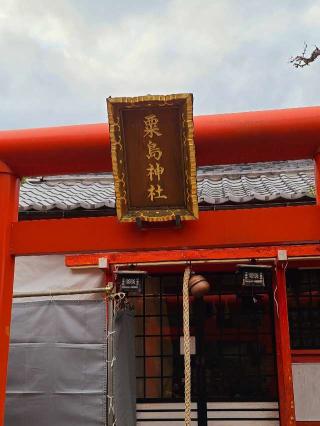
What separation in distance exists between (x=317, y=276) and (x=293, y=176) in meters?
3.21

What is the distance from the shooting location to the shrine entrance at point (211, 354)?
8617 millimetres

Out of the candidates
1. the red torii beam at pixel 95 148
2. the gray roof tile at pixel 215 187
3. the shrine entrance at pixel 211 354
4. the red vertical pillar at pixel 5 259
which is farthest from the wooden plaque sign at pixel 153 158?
the shrine entrance at pixel 211 354

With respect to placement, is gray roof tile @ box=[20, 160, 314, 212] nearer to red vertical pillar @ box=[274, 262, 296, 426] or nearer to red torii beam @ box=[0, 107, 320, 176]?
red vertical pillar @ box=[274, 262, 296, 426]

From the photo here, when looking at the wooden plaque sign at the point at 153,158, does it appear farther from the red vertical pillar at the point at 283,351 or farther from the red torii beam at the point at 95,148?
the red vertical pillar at the point at 283,351

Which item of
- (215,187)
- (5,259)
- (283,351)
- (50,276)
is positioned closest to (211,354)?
(283,351)

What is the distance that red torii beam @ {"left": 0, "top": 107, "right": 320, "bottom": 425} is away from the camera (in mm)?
4898

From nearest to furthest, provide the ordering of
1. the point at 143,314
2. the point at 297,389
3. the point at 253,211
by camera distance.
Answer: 1. the point at 253,211
2. the point at 297,389
3. the point at 143,314

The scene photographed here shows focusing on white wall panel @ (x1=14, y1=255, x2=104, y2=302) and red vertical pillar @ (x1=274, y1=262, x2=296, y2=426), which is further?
white wall panel @ (x1=14, y1=255, x2=104, y2=302)

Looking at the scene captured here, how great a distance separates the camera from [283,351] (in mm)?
7754

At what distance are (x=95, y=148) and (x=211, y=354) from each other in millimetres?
5116

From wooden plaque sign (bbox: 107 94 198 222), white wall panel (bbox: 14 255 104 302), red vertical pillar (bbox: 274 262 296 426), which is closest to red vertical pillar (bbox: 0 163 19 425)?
wooden plaque sign (bbox: 107 94 198 222)

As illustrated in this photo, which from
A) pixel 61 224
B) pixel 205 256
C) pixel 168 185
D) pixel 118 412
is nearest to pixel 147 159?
pixel 168 185

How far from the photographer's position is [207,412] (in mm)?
8617

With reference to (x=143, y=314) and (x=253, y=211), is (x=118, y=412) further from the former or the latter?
(x=253, y=211)
